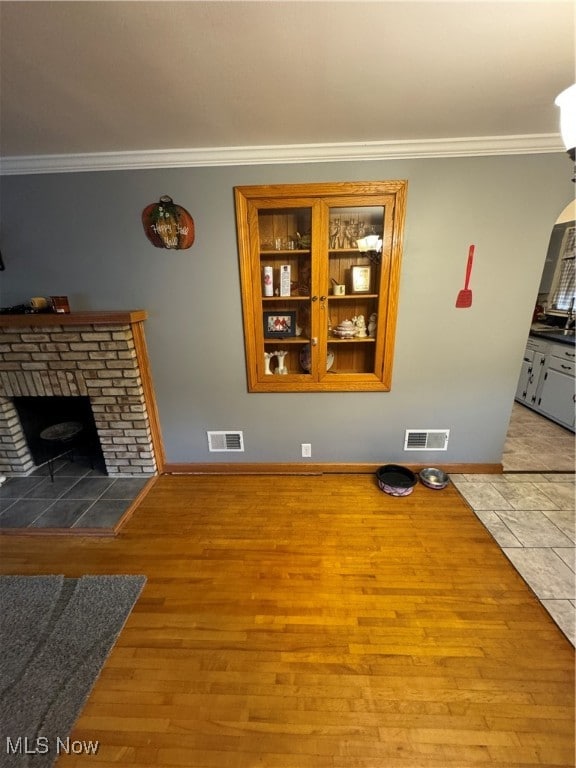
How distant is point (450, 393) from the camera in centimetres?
228

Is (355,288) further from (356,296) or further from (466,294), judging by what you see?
(466,294)

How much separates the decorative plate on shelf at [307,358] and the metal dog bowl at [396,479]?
3.12 ft

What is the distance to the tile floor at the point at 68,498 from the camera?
2012 mm

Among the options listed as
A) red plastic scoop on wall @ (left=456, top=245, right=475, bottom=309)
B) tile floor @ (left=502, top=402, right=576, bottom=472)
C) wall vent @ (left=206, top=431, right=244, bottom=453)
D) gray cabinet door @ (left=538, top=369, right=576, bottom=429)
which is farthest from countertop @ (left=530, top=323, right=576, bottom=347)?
wall vent @ (left=206, top=431, right=244, bottom=453)

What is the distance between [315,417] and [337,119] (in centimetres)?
187

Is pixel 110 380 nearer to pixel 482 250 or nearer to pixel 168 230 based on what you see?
pixel 168 230

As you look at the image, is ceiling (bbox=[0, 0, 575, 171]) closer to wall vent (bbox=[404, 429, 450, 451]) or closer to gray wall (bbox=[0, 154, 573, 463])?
gray wall (bbox=[0, 154, 573, 463])

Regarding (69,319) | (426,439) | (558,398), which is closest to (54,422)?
(69,319)

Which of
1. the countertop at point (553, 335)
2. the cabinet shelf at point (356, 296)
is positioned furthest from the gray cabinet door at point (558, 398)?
the cabinet shelf at point (356, 296)

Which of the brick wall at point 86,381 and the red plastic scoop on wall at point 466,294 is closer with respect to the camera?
the red plastic scoop on wall at point 466,294

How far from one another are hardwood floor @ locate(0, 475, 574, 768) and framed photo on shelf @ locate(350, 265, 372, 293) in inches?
63.4

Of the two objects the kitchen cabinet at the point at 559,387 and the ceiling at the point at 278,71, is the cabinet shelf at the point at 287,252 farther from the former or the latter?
the kitchen cabinet at the point at 559,387

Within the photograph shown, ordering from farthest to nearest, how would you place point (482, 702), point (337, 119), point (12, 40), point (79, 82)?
point (337, 119)
point (79, 82)
point (482, 702)
point (12, 40)

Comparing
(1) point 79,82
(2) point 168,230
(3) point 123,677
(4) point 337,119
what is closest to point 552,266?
(4) point 337,119
